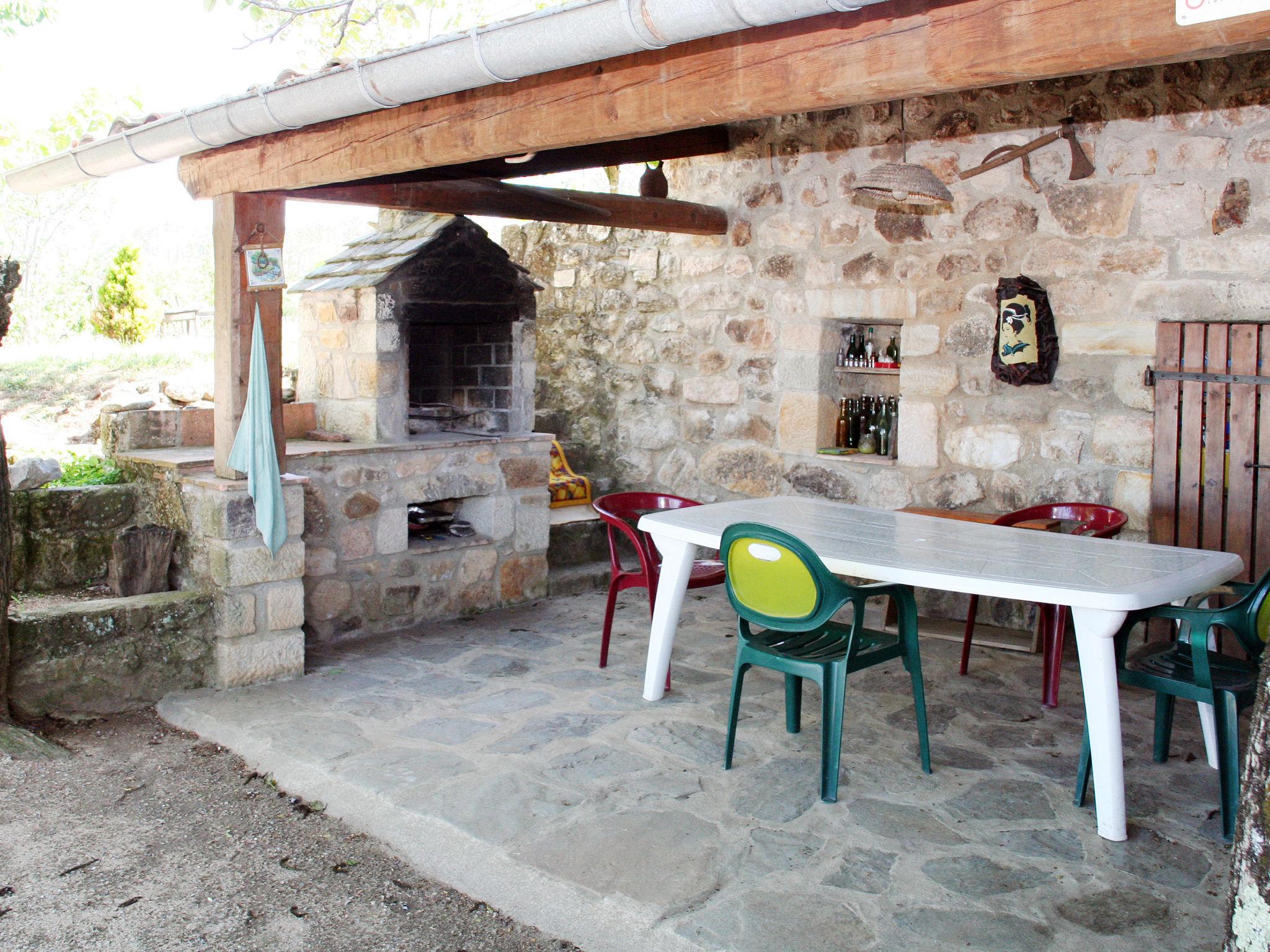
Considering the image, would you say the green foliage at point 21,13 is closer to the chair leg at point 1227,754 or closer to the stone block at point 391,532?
the stone block at point 391,532

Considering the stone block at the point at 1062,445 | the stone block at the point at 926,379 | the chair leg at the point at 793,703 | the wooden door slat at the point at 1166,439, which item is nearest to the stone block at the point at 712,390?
the stone block at the point at 926,379

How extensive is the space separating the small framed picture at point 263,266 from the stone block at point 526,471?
170 cm

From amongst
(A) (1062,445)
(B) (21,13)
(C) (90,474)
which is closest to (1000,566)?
(A) (1062,445)

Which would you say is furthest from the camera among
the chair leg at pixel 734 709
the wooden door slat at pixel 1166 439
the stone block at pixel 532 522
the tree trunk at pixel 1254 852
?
the stone block at pixel 532 522

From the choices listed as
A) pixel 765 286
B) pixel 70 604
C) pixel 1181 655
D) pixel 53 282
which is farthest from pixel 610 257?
pixel 53 282

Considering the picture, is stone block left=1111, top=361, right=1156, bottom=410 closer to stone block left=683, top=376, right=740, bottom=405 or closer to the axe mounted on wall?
the axe mounted on wall

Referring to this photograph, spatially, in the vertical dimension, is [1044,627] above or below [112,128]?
below

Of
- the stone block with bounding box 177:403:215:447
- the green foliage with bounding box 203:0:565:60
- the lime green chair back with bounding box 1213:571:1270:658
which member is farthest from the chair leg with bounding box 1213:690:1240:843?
the green foliage with bounding box 203:0:565:60

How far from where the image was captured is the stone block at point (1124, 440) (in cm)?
478

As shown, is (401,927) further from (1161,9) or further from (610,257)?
(610,257)

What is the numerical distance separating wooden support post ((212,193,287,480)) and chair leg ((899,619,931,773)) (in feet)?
8.48

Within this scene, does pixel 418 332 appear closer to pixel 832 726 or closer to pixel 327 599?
pixel 327 599

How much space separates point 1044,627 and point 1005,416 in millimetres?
1255

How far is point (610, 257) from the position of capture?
22.5 ft
